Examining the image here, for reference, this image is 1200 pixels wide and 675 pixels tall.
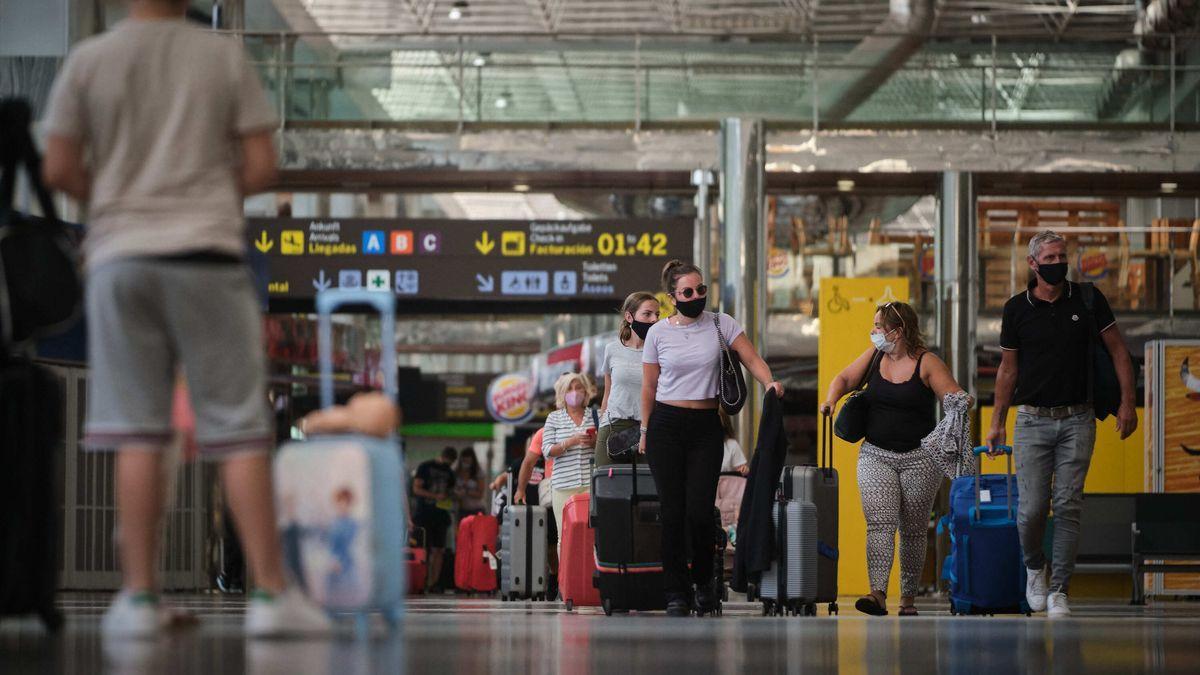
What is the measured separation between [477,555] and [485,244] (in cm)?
443

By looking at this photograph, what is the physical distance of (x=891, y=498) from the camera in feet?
30.9

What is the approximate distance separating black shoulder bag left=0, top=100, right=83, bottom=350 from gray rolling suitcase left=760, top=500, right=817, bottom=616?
5281 mm

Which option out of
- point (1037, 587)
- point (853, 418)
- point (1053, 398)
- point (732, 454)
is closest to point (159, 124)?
point (1053, 398)

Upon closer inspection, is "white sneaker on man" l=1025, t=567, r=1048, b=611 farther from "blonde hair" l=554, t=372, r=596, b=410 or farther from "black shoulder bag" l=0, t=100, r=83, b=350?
"black shoulder bag" l=0, t=100, r=83, b=350

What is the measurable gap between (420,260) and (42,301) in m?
14.0

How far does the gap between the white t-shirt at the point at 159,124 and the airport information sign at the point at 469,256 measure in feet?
46.9

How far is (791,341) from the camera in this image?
24172 millimetres

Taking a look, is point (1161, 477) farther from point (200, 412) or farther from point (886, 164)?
point (200, 412)

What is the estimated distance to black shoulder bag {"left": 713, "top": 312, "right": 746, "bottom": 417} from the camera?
329 inches

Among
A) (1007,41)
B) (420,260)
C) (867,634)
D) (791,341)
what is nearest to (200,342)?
(867,634)

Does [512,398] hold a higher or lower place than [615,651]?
higher

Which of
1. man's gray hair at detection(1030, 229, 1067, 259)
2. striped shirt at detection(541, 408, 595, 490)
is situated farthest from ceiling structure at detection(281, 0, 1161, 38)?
man's gray hair at detection(1030, 229, 1067, 259)

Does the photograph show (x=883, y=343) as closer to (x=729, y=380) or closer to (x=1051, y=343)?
(x=1051, y=343)

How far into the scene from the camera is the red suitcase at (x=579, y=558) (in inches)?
402
